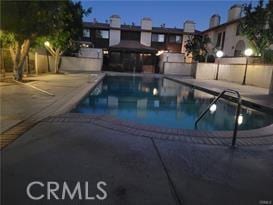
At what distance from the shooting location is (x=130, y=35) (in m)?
28.0

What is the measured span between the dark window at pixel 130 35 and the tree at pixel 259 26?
1458 centimetres

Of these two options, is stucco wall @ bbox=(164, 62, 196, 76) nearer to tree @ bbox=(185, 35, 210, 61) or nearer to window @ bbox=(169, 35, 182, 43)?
tree @ bbox=(185, 35, 210, 61)

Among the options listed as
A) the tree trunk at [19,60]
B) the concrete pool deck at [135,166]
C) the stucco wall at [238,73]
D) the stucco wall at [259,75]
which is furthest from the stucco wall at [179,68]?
the concrete pool deck at [135,166]

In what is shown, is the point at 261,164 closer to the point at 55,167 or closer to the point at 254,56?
the point at 55,167

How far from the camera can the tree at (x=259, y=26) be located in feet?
45.6

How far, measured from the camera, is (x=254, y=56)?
1551 cm

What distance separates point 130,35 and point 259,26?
1633 centimetres

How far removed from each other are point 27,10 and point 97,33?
2513 cm

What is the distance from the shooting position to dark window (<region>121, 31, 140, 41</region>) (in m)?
27.9

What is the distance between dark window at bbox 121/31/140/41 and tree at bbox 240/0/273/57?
47.8 ft

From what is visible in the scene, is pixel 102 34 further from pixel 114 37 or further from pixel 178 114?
pixel 178 114

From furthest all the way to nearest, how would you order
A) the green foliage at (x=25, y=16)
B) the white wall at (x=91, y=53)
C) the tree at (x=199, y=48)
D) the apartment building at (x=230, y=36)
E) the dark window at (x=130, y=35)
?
the dark window at (x=130, y=35)
the white wall at (x=91, y=53)
the tree at (x=199, y=48)
the apartment building at (x=230, y=36)
the green foliage at (x=25, y=16)

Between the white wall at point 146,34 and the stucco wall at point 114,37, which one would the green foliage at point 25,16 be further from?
the white wall at point 146,34

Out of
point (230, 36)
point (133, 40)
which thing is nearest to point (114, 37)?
point (133, 40)
